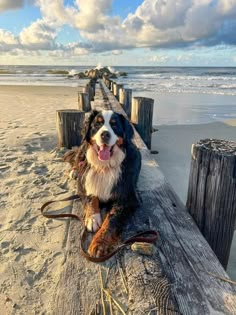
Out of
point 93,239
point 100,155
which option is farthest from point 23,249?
point 100,155

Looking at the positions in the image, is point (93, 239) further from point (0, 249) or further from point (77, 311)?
point (0, 249)

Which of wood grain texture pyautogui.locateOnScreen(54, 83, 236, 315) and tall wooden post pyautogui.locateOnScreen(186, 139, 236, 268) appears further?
tall wooden post pyautogui.locateOnScreen(186, 139, 236, 268)

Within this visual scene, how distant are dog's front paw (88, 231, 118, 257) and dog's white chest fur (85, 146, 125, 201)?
0.55 m

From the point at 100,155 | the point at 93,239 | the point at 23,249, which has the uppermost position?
the point at 100,155

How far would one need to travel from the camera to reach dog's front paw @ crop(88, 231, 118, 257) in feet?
6.42

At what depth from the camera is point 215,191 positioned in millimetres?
2066

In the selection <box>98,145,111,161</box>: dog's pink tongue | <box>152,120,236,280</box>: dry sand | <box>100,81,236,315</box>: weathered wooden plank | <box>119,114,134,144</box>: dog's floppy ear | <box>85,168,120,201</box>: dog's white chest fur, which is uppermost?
<box>119,114,134,144</box>: dog's floppy ear

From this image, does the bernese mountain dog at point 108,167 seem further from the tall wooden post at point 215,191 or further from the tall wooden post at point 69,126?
the tall wooden post at point 69,126

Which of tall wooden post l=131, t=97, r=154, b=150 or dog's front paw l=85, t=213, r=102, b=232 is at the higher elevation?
tall wooden post l=131, t=97, r=154, b=150

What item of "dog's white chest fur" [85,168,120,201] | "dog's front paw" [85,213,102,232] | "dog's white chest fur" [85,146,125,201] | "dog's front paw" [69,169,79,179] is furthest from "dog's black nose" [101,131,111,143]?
"dog's front paw" [69,169,79,179]

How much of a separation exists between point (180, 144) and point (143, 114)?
1.60 metres

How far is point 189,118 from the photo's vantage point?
9.06m

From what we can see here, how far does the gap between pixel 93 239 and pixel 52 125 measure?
5.70 metres

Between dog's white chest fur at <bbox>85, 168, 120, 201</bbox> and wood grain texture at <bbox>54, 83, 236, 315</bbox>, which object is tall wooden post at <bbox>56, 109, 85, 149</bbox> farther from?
wood grain texture at <bbox>54, 83, 236, 315</bbox>
